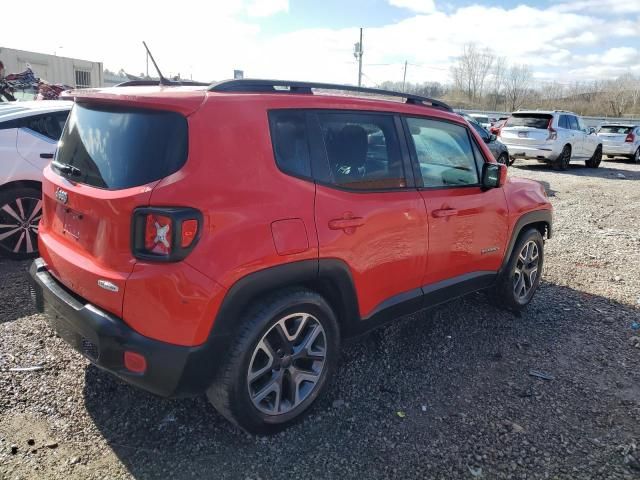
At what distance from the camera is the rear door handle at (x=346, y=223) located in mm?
2650

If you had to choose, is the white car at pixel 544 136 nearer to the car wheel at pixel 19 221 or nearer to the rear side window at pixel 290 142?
the car wheel at pixel 19 221

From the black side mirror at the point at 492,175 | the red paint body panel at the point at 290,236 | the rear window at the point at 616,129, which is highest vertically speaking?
the rear window at the point at 616,129

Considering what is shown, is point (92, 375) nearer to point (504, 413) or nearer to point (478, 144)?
point (504, 413)

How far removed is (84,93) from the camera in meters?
2.76

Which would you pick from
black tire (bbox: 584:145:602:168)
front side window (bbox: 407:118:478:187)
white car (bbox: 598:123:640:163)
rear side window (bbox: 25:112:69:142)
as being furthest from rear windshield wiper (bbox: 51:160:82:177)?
white car (bbox: 598:123:640:163)

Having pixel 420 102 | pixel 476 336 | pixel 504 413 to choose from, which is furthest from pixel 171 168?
pixel 476 336

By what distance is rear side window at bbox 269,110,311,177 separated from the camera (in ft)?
8.27

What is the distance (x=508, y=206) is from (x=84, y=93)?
3181 mm

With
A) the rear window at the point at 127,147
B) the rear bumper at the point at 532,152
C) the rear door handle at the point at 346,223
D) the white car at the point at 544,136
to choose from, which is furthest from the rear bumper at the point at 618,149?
the rear window at the point at 127,147

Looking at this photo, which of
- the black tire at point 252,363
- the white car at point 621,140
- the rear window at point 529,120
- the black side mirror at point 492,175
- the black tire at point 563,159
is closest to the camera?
the black tire at point 252,363

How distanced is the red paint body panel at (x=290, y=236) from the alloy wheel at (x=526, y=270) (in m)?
2.57

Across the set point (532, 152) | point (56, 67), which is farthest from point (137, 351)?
point (56, 67)

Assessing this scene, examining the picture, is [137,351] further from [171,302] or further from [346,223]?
[346,223]

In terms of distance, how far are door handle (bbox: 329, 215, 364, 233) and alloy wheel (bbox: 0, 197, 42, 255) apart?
150 inches
